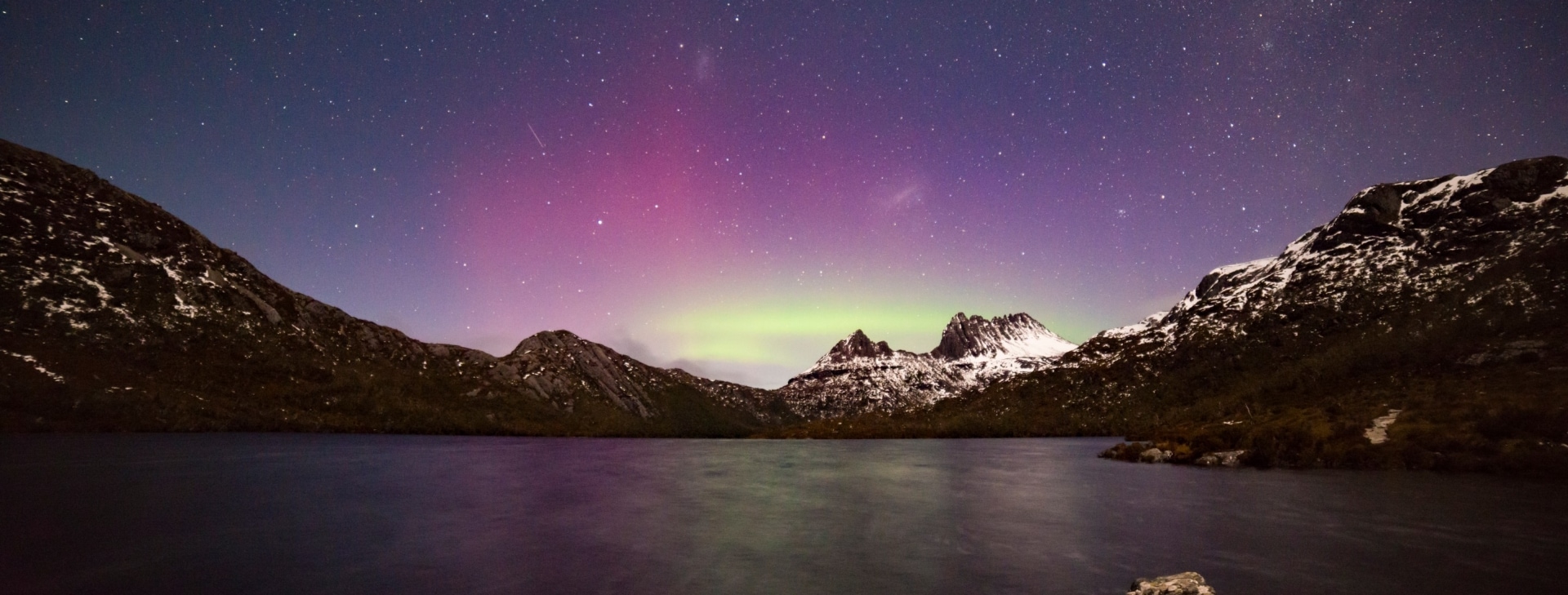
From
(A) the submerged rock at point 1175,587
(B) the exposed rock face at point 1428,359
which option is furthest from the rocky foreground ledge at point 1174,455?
(A) the submerged rock at point 1175,587

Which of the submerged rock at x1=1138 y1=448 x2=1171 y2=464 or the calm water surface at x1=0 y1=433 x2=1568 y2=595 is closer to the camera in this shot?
the calm water surface at x1=0 y1=433 x2=1568 y2=595

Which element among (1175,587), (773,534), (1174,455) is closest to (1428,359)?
(1174,455)

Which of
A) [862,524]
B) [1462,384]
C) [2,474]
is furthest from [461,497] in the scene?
[1462,384]

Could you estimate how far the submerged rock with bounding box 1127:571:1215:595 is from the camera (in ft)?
53.1

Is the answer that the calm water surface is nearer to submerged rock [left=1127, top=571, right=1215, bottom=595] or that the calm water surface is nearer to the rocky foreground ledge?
submerged rock [left=1127, top=571, right=1215, bottom=595]

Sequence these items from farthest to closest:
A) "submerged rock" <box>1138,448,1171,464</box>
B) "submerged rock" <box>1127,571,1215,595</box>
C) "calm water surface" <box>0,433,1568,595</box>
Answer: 1. "submerged rock" <box>1138,448,1171,464</box>
2. "calm water surface" <box>0,433,1568,595</box>
3. "submerged rock" <box>1127,571,1215,595</box>

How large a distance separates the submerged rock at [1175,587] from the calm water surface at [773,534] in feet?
11.9

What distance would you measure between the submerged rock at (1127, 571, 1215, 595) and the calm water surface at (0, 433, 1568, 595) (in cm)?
363

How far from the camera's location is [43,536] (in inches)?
1118

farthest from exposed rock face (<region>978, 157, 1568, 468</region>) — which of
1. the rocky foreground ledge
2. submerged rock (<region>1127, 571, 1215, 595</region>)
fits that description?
submerged rock (<region>1127, 571, 1215, 595</region>)

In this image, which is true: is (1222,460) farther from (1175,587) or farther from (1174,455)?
(1175,587)

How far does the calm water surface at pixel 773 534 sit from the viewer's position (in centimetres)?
2178

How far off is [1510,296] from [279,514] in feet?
687

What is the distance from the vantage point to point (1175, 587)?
1652 centimetres
